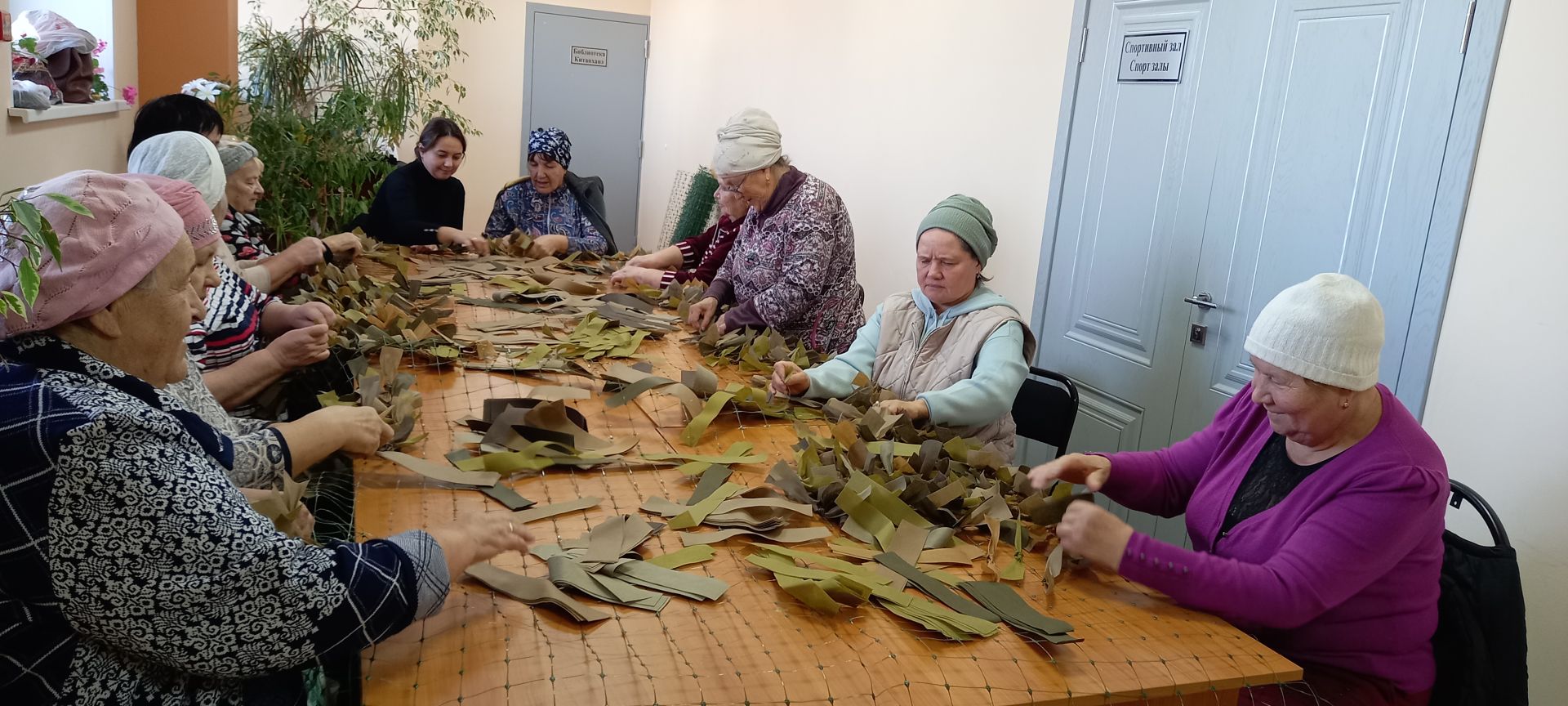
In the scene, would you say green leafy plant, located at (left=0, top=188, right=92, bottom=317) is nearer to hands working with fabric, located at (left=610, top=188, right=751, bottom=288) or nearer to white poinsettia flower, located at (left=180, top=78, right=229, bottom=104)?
hands working with fabric, located at (left=610, top=188, right=751, bottom=288)

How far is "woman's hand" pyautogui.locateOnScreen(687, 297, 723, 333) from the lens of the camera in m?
3.16

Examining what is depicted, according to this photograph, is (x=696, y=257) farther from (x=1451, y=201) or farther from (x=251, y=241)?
(x=1451, y=201)

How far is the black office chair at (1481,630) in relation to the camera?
1687 mm

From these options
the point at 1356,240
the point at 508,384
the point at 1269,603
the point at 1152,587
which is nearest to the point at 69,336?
the point at 508,384

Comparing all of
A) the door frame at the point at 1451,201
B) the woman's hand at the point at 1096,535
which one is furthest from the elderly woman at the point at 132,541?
the door frame at the point at 1451,201

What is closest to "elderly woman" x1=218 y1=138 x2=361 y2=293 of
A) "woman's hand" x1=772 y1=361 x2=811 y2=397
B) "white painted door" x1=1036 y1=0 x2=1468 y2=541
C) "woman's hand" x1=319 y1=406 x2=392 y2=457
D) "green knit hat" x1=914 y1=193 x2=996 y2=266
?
"woman's hand" x1=319 y1=406 x2=392 y2=457

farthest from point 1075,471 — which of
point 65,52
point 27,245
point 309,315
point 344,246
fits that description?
point 65,52

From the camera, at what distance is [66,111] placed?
4027mm

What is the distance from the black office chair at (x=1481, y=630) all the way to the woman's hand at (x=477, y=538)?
1509 mm

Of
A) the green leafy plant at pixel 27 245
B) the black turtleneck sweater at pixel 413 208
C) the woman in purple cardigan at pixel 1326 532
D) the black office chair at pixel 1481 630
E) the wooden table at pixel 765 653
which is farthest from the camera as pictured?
the black turtleneck sweater at pixel 413 208

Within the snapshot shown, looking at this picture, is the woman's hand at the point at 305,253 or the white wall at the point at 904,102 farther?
the white wall at the point at 904,102

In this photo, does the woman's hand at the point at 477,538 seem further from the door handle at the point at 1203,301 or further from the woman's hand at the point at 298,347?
the door handle at the point at 1203,301

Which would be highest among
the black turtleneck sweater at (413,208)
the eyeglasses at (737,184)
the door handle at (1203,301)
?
the eyeglasses at (737,184)

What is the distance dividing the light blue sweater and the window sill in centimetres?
287
